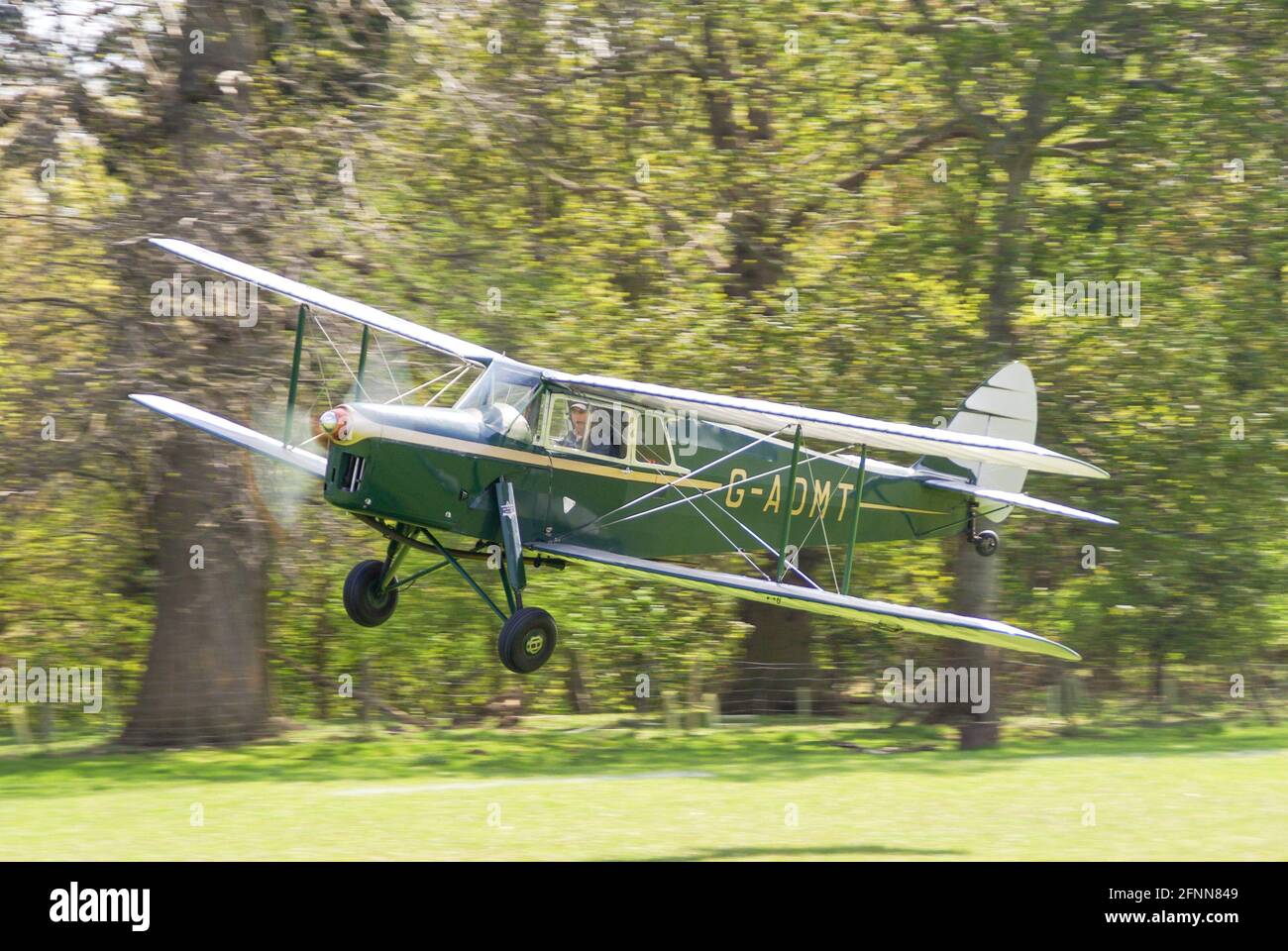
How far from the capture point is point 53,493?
1577cm

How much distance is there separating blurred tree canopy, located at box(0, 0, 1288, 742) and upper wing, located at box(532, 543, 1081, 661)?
593 cm

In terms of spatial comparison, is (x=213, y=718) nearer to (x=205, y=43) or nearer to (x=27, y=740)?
(x=27, y=740)

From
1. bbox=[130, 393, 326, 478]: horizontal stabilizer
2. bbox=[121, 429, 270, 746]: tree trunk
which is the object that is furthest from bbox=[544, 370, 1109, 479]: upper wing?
bbox=[121, 429, 270, 746]: tree trunk

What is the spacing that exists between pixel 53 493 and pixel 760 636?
9.71 m

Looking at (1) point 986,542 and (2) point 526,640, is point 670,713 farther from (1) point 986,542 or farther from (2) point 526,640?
(2) point 526,640

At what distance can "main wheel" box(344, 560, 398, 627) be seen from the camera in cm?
1128

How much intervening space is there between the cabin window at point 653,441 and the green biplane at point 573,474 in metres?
0.01

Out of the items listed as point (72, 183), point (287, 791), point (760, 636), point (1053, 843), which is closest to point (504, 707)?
point (760, 636)

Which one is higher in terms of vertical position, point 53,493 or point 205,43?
point 205,43

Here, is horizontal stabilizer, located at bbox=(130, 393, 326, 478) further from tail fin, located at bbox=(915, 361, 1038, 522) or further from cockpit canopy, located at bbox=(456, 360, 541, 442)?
tail fin, located at bbox=(915, 361, 1038, 522)

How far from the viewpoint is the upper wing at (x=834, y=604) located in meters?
9.54

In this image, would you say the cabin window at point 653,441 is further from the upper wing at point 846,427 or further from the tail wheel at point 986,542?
the tail wheel at point 986,542

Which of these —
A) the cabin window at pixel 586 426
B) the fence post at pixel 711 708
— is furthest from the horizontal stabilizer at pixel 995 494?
the fence post at pixel 711 708

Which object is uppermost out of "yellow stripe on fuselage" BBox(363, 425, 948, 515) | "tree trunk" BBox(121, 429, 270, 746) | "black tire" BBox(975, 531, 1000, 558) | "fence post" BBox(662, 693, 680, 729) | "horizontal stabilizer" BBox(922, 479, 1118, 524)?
"yellow stripe on fuselage" BBox(363, 425, 948, 515)
